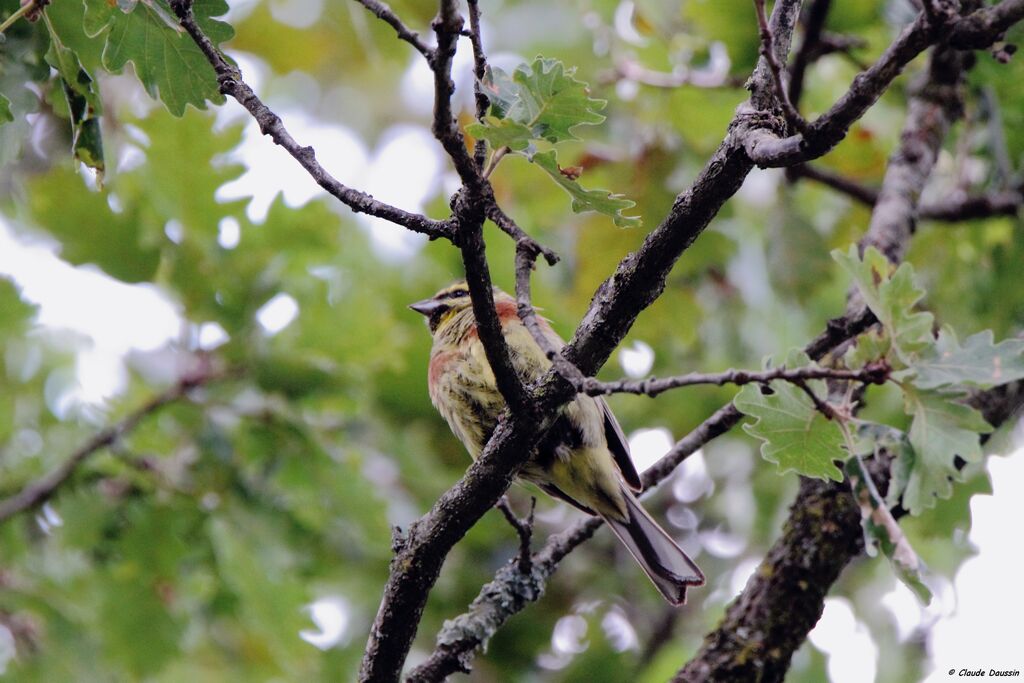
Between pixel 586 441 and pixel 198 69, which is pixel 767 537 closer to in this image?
pixel 586 441

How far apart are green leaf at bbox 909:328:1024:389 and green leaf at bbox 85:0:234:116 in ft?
6.69

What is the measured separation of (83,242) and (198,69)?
2.33 m

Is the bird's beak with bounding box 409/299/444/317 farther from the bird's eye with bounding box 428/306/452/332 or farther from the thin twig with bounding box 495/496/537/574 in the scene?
the thin twig with bounding box 495/496/537/574

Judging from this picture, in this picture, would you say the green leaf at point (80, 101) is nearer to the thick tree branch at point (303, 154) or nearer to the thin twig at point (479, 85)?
the thick tree branch at point (303, 154)

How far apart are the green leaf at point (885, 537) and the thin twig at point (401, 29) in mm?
1477

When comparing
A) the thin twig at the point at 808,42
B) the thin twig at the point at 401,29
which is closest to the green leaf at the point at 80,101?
the thin twig at the point at 401,29

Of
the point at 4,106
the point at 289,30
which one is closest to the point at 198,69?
the point at 4,106

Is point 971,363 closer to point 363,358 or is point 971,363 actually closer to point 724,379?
point 724,379

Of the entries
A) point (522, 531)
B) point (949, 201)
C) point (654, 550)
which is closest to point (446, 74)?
point (522, 531)

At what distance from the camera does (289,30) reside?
8133 millimetres

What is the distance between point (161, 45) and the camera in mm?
3188

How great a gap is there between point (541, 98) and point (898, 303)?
1.01 meters

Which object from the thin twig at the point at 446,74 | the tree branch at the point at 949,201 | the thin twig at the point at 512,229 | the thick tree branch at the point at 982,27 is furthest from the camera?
the tree branch at the point at 949,201

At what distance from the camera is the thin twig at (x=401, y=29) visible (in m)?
2.28
